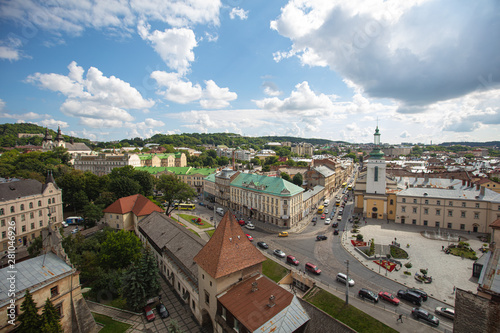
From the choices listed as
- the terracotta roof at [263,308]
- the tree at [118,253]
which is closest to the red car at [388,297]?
the terracotta roof at [263,308]

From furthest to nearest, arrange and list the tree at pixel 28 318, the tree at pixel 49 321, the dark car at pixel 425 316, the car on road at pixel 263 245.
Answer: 1. the car on road at pixel 263 245
2. the dark car at pixel 425 316
3. the tree at pixel 49 321
4. the tree at pixel 28 318

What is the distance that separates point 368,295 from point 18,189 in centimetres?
5955

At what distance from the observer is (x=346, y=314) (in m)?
23.6

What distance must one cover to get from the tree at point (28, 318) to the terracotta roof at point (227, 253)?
12.3 m

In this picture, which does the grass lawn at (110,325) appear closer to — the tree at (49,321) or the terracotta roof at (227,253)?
the tree at (49,321)

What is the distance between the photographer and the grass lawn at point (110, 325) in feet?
77.4

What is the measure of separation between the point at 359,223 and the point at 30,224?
66.9 metres

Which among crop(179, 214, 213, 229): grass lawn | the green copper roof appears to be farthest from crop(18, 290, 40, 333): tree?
the green copper roof

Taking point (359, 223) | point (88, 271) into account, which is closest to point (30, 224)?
point (88, 271)

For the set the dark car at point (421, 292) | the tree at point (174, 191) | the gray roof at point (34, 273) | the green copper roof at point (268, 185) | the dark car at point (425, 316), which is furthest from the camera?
the tree at point (174, 191)

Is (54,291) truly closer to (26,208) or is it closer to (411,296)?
(26,208)

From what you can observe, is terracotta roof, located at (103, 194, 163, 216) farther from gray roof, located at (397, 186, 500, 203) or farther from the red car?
gray roof, located at (397, 186, 500, 203)

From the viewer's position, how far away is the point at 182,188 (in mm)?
58656

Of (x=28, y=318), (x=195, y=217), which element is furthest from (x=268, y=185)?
(x=28, y=318)
